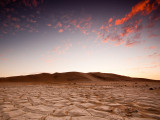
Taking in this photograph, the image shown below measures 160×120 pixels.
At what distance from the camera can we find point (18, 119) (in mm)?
1659

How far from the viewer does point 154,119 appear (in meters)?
1.70

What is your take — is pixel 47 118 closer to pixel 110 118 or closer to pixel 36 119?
pixel 36 119

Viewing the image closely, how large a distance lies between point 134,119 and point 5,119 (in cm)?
225

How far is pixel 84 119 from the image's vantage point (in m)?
1.71

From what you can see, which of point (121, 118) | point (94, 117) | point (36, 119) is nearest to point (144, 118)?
point (121, 118)

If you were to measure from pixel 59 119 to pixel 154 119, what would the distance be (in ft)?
5.56

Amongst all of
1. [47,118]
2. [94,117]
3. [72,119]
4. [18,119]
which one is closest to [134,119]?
[94,117]

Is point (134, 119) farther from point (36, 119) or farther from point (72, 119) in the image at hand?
point (36, 119)

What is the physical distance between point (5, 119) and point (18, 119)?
224mm

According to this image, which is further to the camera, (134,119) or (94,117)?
(94,117)

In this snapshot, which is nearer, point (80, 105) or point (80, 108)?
point (80, 108)

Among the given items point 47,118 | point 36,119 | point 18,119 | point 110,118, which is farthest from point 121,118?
point 18,119

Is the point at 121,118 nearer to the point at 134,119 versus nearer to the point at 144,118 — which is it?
the point at 134,119

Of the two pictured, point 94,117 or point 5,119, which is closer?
point 5,119
